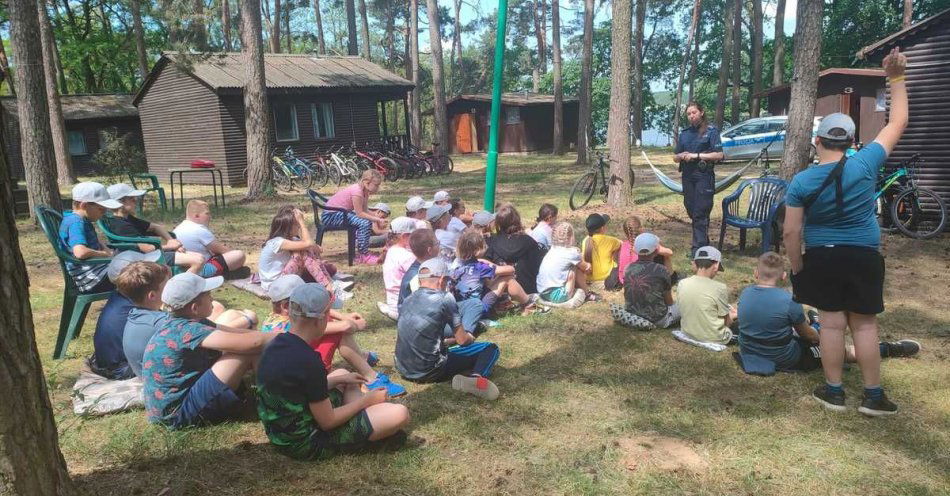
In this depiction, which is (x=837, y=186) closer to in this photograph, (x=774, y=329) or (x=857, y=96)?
(x=774, y=329)

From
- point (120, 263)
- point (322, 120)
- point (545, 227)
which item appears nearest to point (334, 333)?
point (120, 263)

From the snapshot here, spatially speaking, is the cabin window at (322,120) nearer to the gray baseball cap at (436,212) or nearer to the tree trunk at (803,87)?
the tree trunk at (803,87)

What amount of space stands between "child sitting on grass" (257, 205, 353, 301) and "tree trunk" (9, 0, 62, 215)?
6.43 metres

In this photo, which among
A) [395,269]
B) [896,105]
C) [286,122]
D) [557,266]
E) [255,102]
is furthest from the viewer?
[286,122]

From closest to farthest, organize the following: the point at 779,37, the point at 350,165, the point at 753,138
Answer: the point at 350,165 → the point at 753,138 → the point at 779,37

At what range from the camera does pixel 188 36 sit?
17.4 meters

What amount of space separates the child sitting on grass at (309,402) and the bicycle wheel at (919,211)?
770 cm

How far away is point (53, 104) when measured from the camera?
56.0 feet

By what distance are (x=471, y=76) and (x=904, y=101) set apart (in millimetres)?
51977

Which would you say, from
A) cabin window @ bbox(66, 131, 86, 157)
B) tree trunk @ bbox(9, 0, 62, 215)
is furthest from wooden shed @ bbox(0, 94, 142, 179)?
tree trunk @ bbox(9, 0, 62, 215)

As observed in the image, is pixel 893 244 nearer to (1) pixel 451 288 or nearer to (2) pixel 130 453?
(1) pixel 451 288

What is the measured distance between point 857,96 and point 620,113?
1509cm

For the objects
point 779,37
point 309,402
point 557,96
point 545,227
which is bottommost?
point 309,402

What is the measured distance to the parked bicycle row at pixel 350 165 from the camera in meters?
18.1
